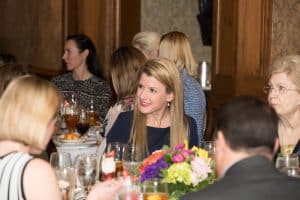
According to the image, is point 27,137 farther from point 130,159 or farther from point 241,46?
point 241,46

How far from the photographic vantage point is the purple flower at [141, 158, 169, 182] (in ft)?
9.49

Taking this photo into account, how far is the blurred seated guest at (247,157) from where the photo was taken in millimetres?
2098

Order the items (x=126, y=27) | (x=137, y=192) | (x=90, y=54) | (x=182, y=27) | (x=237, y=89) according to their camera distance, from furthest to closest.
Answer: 1. (x=182, y=27)
2. (x=126, y=27)
3. (x=90, y=54)
4. (x=237, y=89)
5. (x=137, y=192)

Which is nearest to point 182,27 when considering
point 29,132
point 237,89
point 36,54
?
point 36,54

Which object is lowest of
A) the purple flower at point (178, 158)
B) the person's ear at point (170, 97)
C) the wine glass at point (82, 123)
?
the wine glass at point (82, 123)

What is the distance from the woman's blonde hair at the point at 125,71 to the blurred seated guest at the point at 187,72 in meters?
0.44

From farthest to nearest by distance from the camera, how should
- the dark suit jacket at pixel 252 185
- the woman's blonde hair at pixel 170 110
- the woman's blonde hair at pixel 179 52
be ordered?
1. the woman's blonde hair at pixel 179 52
2. the woman's blonde hair at pixel 170 110
3. the dark suit jacket at pixel 252 185

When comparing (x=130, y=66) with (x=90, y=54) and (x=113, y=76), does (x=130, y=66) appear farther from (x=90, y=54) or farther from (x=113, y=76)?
(x=90, y=54)

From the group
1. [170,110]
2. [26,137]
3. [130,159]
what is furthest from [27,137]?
[170,110]

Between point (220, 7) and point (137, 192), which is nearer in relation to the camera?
point (137, 192)

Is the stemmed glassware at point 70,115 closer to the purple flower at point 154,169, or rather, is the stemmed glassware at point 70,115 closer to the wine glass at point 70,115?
the wine glass at point 70,115

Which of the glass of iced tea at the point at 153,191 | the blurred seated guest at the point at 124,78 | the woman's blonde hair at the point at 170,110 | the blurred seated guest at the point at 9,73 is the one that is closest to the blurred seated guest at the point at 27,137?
the glass of iced tea at the point at 153,191

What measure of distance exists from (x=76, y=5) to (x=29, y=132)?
6201mm

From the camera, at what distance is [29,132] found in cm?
251
